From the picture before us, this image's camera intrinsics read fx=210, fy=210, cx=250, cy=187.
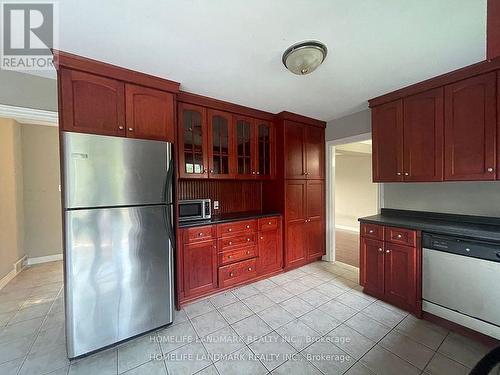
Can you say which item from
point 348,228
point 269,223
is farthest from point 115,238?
point 348,228

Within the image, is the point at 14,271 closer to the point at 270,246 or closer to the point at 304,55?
the point at 270,246

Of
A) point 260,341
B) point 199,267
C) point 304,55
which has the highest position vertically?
point 304,55

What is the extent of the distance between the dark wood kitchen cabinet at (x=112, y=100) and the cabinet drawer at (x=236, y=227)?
3.77ft

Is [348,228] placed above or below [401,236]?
below

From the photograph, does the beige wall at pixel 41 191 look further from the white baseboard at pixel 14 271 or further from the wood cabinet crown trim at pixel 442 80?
the wood cabinet crown trim at pixel 442 80

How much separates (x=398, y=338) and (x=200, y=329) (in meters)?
1.71

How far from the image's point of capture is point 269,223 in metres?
2.92

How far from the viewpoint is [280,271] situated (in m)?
3.06

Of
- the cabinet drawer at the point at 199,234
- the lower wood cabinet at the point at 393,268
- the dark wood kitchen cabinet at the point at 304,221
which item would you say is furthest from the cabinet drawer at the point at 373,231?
the cabinet drawer at the point at 199,234

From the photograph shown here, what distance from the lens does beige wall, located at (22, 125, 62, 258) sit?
11.1 feet

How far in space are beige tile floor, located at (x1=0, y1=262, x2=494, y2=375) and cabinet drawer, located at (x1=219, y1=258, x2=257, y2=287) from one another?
18 cm

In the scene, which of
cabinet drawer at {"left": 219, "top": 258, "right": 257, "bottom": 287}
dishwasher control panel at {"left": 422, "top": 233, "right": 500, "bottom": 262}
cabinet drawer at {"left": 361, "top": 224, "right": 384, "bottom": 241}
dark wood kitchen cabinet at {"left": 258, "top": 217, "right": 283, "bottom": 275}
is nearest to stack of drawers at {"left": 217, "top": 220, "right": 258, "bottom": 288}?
cabinet drawer at {"left": 219, "top": 258, "right": 257, "bottom": 287}

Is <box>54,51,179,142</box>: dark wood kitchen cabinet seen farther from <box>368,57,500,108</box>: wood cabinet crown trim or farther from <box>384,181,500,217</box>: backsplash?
<box>384,181,500,217</box>: backsplash

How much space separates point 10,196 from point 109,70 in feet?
8.87
